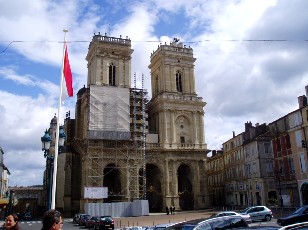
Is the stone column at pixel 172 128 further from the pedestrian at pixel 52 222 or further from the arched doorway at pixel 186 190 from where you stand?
the pedestrian at pixel 52 222

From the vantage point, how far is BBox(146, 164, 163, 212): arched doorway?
61.1 metres

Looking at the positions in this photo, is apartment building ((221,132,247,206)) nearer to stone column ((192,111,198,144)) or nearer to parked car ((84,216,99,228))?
stone column ((192,111,198,144))

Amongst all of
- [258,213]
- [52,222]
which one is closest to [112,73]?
[258,213]

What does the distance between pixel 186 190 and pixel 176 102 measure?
50.1 feet

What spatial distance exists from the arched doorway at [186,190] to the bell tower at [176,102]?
4844mm

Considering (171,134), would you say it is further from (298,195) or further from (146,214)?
(298,195)

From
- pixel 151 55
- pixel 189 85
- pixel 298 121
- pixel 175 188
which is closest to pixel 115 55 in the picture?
pixel 151 55

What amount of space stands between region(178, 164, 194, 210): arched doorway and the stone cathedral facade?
168mm

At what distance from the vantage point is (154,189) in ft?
205

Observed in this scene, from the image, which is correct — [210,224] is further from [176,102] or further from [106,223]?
[176,102]

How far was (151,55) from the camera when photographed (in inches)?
2830

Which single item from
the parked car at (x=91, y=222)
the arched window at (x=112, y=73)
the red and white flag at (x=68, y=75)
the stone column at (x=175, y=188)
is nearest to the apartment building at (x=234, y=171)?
the stone column at (x=175, y=188)

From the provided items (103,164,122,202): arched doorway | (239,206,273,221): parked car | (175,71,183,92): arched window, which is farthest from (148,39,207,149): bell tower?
(239,206,273,221): parked car

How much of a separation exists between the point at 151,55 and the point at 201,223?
61.7 metres
